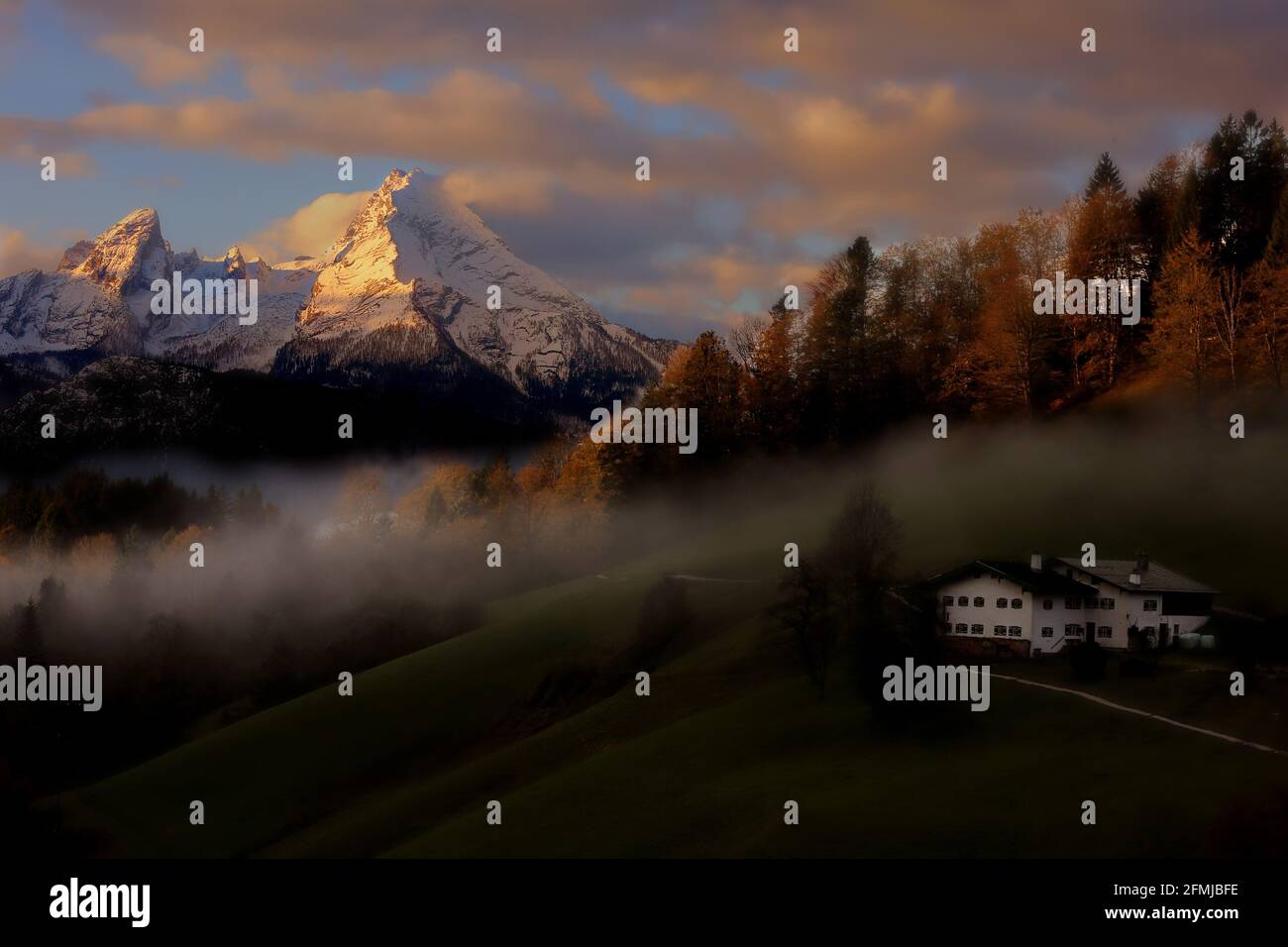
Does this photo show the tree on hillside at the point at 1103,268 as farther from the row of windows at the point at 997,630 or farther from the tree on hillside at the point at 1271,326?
the row of windows at the point at 997,630

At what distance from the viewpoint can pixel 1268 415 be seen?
104 m

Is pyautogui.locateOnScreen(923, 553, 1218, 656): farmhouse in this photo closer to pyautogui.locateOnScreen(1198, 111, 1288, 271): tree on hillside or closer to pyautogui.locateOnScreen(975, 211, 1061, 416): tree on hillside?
pyautogui.locateOnScreen(975, 211, 1061, 416): tree on hillside

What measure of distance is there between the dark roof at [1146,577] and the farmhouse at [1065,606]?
6 centimetres

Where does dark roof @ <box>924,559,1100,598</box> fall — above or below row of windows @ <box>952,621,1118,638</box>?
above

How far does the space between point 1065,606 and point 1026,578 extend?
300cm

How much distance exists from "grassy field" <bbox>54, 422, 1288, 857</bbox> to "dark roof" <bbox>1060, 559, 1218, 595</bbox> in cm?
479

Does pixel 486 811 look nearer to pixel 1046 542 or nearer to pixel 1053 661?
pixel 1053 661

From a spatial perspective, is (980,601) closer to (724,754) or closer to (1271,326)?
(724,754)

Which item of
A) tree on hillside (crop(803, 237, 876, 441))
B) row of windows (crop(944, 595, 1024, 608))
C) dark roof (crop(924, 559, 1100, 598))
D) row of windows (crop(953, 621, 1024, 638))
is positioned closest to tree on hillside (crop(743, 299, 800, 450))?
tree on hillside (crop(803, 237, 876, 441))

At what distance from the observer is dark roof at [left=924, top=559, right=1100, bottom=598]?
7719cm

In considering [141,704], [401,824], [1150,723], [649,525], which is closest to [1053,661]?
[1150,723]

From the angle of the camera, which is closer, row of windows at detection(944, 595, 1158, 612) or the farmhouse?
the farmhouse

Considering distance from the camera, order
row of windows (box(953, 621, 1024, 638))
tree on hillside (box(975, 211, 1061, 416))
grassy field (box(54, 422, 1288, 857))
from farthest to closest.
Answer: tree on hillside (box(975, 211, 1061, 416)) < row of windows (box(953, 621, 1024, 638)) < grassy field (box(54, 422, 1288, 857))

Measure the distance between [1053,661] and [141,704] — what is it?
87.2m
